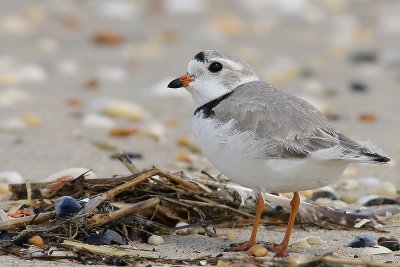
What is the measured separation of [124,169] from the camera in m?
5.78

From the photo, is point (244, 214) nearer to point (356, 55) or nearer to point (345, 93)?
point (345, 93)

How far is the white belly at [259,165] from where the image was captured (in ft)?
13.3

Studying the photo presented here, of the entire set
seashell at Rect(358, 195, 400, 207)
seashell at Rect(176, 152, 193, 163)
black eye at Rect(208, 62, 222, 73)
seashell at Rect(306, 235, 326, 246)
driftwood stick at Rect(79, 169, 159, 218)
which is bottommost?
seashell at Rect(306, 235, 326, 246)

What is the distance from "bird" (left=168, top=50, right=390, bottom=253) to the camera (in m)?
4.05

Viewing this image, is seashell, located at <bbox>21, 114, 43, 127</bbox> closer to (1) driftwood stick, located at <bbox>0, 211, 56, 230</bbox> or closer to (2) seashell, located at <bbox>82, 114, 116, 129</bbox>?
(2) seashell, located at <bbox>82, 114, 116, 129</bbox>

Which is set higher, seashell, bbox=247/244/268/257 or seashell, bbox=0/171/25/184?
seashell, bbox=0/171/25/184

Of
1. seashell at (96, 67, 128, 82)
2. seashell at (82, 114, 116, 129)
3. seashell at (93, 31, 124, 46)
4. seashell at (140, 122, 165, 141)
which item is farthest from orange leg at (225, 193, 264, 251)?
seashell at (93, 31, 124, 46)

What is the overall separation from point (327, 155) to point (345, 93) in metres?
4.97

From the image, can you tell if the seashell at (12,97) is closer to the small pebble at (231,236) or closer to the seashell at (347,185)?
the seashell at (347,185)

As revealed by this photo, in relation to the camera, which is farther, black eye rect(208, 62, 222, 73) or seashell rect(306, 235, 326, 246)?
black eye rect(208, 62, 222, 73)

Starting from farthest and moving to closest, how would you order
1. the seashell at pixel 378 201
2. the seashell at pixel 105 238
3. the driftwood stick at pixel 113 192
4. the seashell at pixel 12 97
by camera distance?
the seashell at pixel 12 97
the seashell at pixel 378 201
the driftwood stick at pixel 113 192
the seashell at pixel 105 238

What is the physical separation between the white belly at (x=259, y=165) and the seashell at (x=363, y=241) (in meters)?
0.37

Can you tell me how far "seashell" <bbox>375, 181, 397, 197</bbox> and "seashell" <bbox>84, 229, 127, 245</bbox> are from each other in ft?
6.12

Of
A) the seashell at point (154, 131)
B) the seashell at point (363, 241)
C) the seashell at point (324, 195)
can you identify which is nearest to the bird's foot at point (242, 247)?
the seashell at point (363, 241)
